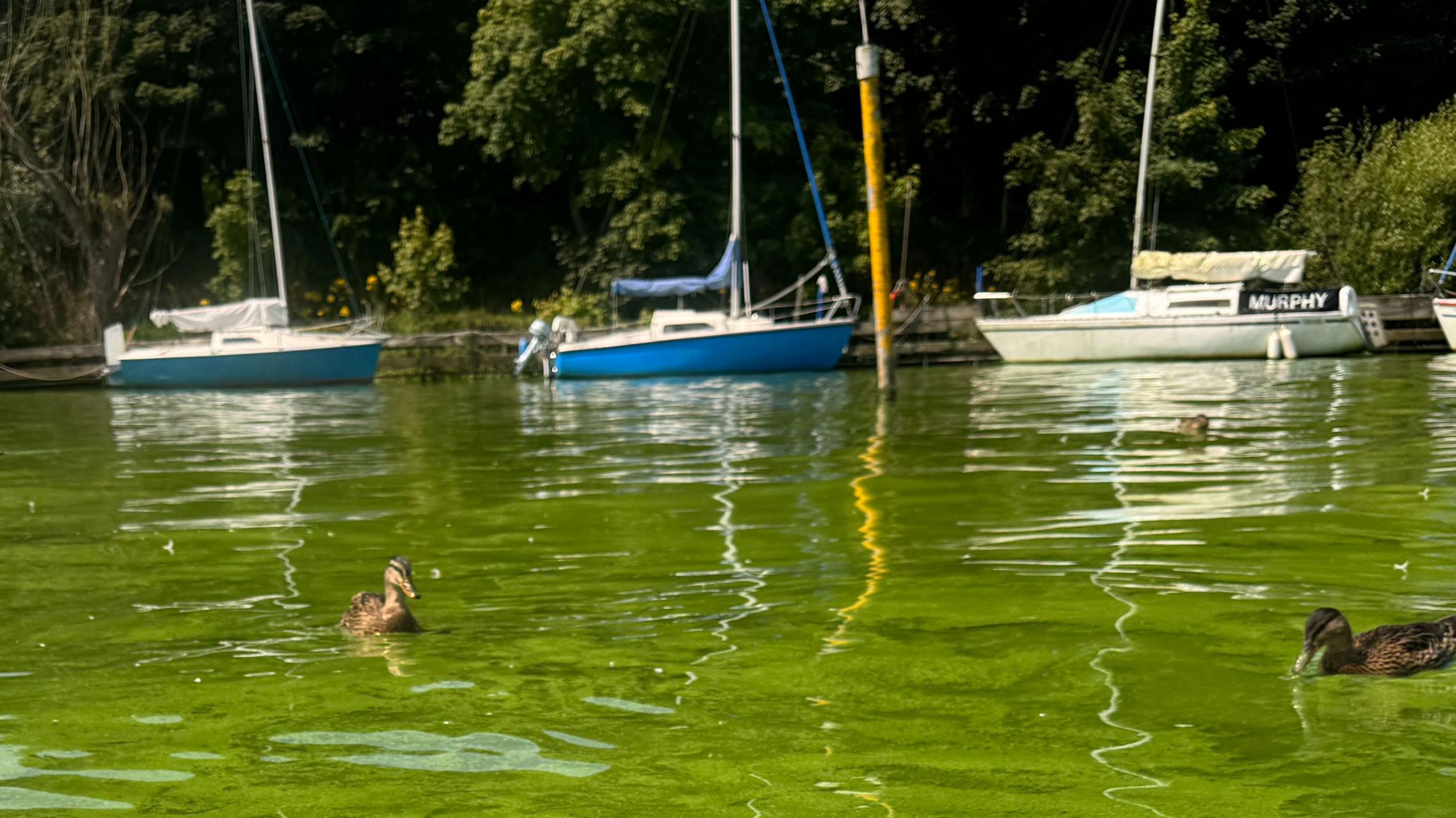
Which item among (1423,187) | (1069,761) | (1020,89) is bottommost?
(1069,761)

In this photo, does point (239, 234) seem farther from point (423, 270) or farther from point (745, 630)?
point (745, 630)

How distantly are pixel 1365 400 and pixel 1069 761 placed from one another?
60.4 ft

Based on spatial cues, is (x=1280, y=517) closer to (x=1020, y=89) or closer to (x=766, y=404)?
(x=766, y=404)

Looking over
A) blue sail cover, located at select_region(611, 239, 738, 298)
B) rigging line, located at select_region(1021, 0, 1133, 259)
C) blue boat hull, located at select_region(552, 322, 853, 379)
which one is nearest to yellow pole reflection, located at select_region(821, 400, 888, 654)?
blue boat hull, located at select_region(552, 322, 853, 379)

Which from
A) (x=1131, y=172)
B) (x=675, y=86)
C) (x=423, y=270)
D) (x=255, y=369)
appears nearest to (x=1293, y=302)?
(x=1131, y=172)

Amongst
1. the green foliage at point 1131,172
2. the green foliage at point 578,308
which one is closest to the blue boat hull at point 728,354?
the green foliage at point 578,308

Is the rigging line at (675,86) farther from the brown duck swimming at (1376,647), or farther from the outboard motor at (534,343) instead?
the brown duck swimming at (1376,647)

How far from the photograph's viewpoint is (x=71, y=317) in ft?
144

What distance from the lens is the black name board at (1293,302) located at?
37.2 meters

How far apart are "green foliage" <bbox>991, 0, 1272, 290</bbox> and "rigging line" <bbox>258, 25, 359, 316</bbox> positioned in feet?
54.3

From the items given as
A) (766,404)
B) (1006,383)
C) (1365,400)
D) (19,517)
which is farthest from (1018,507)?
(1006,383)

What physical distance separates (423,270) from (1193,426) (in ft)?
A: 98.3

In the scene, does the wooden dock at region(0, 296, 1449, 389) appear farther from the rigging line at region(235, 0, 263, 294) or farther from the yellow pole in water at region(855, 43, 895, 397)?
the yellow pole in water at region(855, 43, 895, 397)

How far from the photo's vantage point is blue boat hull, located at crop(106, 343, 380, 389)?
1542 inches
